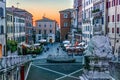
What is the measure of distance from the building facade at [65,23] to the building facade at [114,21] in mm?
55078

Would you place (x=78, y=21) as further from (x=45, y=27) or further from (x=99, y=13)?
(x=99, y=13)

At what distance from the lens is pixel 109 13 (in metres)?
56.5

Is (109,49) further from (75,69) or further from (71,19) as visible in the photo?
(71,19)

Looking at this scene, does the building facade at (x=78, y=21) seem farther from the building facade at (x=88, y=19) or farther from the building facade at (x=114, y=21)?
the building facade at (x=114, y=21)

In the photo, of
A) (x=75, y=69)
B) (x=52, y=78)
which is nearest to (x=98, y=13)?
(x=75, y=69)

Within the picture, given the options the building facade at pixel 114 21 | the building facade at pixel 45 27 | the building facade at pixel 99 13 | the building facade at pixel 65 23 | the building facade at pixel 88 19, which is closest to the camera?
the building facade at pixel 114 21

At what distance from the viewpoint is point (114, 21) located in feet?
173

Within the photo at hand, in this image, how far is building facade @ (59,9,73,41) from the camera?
113 m

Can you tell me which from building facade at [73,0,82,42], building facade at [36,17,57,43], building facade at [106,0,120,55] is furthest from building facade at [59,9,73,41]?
building facade at [106,0,120,55]

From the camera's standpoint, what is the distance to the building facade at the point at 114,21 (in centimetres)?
5041

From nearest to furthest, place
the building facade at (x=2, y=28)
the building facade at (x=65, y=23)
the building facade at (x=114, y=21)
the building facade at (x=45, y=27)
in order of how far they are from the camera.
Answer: the building facade at (x=2, y=28) → the building facade at (x=114, y=21) → the building facade at (x=65, y=23) → the building facade at (x=45, y=27)

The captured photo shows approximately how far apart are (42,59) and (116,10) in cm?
1328

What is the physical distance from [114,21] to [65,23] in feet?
199

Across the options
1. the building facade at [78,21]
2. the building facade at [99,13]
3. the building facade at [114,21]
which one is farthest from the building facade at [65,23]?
the building facade at [114,21]
